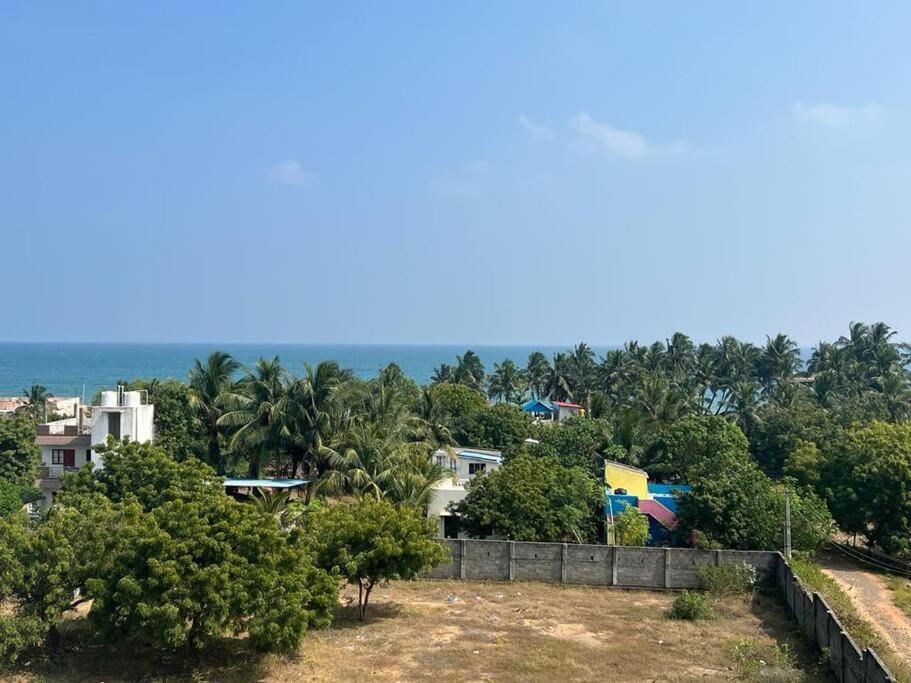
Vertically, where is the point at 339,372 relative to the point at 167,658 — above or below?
above

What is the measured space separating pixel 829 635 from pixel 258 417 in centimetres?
2578

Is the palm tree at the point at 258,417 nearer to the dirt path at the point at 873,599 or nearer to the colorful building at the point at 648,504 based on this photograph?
the colorful building at the point at 648,504

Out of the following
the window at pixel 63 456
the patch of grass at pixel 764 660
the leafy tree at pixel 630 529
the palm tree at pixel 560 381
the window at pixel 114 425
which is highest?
the palm tree at pixel 560 381

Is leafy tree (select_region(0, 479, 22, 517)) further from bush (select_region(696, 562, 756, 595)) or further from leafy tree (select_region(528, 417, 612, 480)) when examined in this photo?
bush (select_region(696, 562, 756, 595))

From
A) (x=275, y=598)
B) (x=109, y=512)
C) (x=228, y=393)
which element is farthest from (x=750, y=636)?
(x=228, y=393)

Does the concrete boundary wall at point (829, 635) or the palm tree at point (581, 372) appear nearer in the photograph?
the concrete boundary wall at point (829, 635)

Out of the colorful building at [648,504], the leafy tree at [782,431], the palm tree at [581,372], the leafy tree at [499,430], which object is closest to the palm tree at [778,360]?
the palm tree at [581,372]

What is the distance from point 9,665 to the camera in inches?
690

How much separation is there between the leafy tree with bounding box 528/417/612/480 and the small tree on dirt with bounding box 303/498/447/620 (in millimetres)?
15267

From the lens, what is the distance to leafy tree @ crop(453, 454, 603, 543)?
28688mm

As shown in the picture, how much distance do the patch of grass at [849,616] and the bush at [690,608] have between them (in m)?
2.92

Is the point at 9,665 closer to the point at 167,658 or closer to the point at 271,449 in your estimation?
the point at 167,658

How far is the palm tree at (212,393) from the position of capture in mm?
40719

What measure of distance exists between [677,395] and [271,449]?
27.8 m
